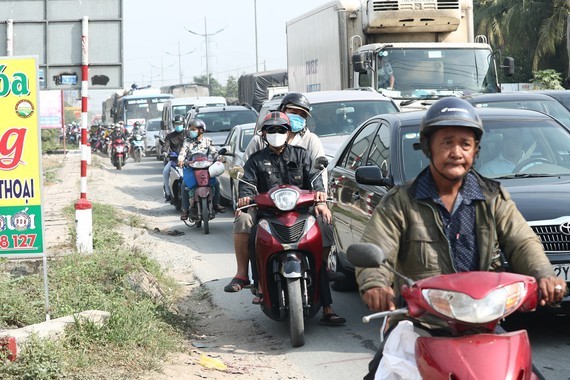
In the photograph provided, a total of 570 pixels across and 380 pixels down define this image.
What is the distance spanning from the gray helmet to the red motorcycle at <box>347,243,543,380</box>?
2.13 ft

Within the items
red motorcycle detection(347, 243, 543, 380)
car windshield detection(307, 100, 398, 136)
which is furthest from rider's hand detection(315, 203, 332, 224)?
car windshield detection(307, 100, 398, 136)

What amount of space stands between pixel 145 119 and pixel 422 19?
31852mm

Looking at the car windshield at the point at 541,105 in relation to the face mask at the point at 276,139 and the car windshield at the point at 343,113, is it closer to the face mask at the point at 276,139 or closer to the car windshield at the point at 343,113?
the car windshield at the point at 343,113

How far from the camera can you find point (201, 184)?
16031mm

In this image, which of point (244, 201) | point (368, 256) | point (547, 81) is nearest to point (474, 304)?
point (368, 256)

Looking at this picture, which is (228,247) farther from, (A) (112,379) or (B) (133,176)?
(B) (133,176)

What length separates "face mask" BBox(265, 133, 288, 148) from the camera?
8.36m

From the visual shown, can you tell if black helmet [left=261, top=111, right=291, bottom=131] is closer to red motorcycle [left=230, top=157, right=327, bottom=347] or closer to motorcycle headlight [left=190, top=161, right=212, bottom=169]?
red motorcycle [left=230, top=157, right=327, bottom=347]

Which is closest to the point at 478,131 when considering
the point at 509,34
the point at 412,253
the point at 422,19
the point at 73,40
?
the point at 412,253

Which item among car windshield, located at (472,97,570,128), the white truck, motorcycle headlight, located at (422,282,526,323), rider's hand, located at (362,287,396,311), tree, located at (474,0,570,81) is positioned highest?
tree, located at (474,0,570,81)

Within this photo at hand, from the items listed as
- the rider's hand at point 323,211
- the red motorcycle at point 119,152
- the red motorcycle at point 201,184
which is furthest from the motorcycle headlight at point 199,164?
the red motorcycle at point 119,152

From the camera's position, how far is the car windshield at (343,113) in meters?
15.0

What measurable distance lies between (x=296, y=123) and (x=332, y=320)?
5.63 feet

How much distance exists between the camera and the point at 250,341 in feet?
27.3
